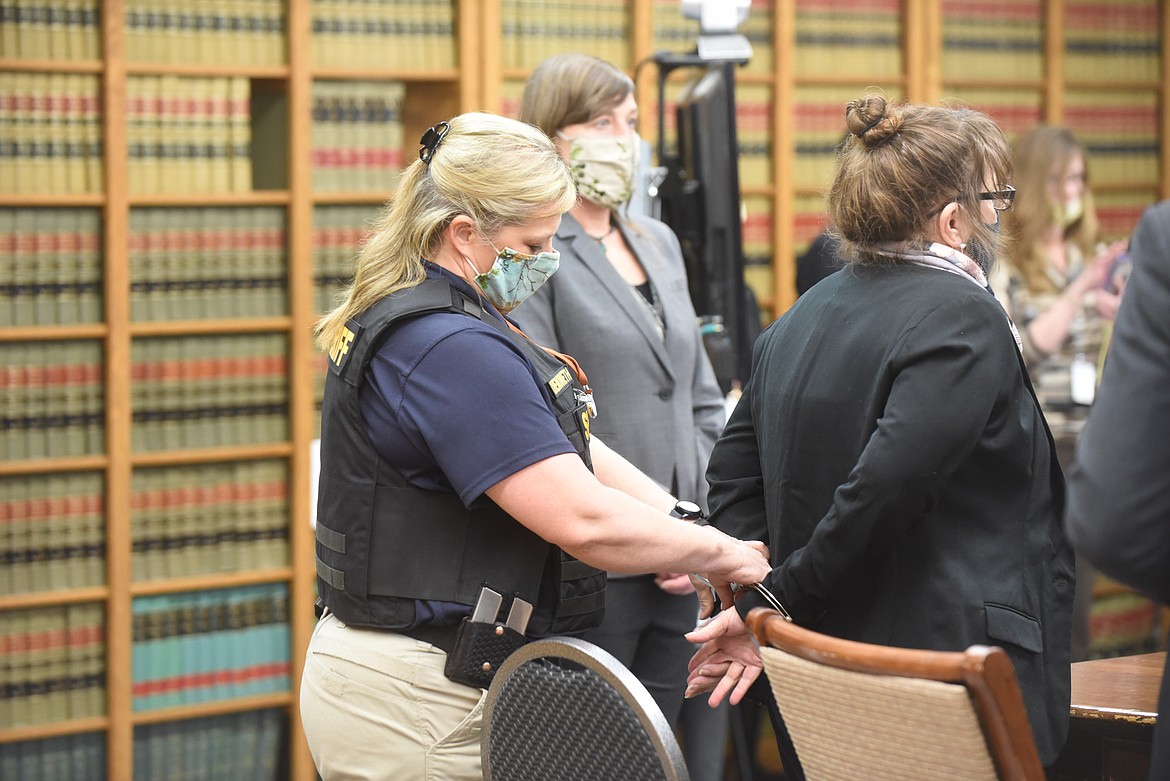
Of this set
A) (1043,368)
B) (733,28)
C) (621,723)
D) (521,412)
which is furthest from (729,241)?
(621,723)

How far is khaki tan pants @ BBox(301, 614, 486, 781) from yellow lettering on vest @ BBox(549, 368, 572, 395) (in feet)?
1.19

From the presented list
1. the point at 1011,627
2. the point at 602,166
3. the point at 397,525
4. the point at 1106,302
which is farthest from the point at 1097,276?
the point at 397,525

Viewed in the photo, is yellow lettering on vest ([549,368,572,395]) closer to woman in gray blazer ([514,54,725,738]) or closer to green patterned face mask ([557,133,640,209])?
woman in gray blazer ([514,54,725,738])

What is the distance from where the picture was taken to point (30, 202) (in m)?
3.48

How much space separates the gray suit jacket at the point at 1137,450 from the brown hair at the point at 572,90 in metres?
1.54

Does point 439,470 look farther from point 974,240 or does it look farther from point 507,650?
point 974,240

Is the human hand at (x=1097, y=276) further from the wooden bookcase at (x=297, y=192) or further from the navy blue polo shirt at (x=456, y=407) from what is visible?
the navy blue polo shirt at (x=456, y=407)

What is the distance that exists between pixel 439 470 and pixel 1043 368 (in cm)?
258

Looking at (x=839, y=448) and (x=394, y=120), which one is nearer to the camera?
(x=839, y=448)

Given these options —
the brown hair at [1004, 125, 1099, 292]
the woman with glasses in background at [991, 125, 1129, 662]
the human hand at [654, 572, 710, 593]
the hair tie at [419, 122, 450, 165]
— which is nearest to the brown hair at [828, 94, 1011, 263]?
the hair tie at [419, 122, 450, 165]

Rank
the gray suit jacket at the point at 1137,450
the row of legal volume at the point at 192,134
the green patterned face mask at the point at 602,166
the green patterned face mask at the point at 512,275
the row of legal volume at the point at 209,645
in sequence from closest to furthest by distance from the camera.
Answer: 1. the gray suit jacket at the point at 1137,450
2. the green patterned face mask at the point at 512,275
3. the green patterned face mask at the point at 602,166
4. the row of legal volume at the point at 192,134
5. the row of legal volume at the point at 209,645

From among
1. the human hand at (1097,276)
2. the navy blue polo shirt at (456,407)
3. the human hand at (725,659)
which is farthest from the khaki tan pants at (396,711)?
the human hand at (1097,276)

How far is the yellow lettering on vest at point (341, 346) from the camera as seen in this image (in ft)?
5.69

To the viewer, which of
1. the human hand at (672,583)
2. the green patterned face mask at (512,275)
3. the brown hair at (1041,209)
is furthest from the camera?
the brown hair at (1041,209)
